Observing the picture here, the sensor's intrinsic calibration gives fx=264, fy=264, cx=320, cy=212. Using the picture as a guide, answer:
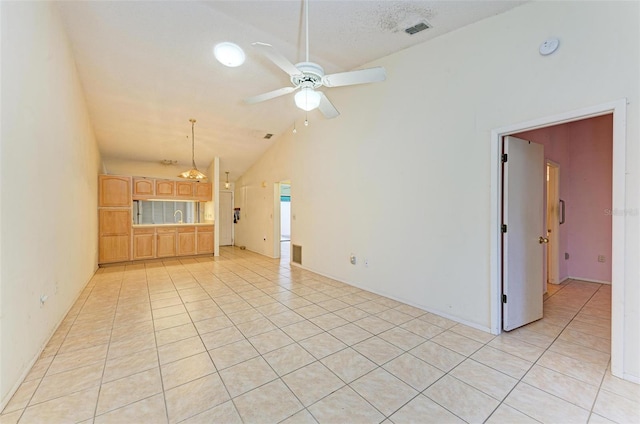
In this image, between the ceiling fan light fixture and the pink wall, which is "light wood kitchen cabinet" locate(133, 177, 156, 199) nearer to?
the ceiling fan light fixture

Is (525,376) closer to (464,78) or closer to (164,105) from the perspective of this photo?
(464,78)

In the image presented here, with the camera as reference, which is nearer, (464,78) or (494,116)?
(494,116)

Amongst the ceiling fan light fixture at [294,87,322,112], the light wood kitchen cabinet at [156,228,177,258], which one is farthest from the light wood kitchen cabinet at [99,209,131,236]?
the ceiling fan light fixture at [294,87,322,112]

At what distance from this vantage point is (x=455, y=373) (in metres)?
2.00

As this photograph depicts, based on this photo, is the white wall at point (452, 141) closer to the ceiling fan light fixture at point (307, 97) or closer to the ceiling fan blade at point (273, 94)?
the ceiling fan light fixture at point (307, 97)

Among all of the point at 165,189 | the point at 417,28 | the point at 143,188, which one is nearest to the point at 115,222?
the point at 143,188

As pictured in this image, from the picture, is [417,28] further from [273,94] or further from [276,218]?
[276,218]

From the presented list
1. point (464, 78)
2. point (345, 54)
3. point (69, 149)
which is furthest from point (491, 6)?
point (69, 149)

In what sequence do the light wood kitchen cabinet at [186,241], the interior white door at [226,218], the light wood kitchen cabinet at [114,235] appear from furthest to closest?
1. the interior white door at [226,218]
2. the light wood kitchen cabinet at [186,241]
3. the light wood kitchen cabinet at [114,235]

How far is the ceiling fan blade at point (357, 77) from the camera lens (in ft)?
6.66

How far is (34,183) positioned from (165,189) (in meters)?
4.80

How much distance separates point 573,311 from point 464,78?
3055 millimetres

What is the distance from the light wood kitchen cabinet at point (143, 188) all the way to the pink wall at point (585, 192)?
319 inches

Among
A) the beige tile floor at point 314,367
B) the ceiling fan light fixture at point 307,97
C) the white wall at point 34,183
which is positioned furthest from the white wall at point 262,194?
the white wall at point 34,183
